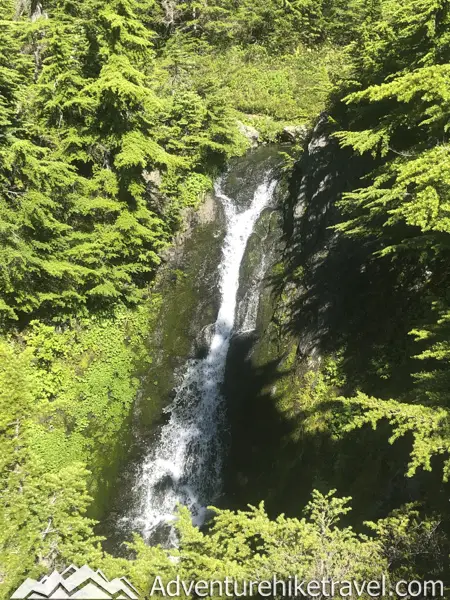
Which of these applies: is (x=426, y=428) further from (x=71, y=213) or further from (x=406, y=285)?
(x=71, y=213)

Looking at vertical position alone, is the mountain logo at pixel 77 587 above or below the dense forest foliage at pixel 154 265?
below

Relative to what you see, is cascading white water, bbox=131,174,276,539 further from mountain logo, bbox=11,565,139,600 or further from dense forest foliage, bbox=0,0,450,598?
mountain logo, bbox=11,565,139,600

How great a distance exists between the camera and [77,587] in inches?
205

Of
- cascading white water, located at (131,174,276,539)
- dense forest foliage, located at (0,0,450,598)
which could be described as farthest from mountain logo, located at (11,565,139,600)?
cascading white water, located at (131,174,276,539)

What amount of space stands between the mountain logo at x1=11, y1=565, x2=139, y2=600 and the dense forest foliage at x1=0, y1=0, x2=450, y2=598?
20cm

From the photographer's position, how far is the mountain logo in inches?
188

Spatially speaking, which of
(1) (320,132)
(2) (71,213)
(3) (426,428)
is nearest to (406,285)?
(3) (426,428)

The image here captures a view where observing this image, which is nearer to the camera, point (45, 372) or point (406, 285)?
point (406, 285)

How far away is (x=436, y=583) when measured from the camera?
502 cm

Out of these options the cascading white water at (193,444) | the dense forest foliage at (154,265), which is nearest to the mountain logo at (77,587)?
the dense forest foliage at (154,265)

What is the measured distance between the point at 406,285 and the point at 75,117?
12.3m

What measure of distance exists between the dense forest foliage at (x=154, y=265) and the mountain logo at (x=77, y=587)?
0.20 m

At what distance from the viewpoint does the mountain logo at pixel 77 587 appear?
15.6ft

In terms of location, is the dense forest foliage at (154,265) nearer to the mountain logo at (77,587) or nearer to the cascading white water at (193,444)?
the mountain logo at (77,587)
